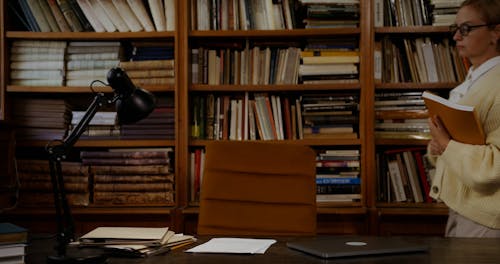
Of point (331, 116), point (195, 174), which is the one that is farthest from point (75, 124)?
point (331, 116)

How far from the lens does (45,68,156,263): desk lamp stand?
4.17 ft

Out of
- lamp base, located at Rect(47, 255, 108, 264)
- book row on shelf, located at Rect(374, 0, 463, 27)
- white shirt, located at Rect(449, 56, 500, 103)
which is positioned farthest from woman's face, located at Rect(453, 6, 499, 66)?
lamp base, located at Rect(47, 255, 108, 264)

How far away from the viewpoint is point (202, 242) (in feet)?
5.29

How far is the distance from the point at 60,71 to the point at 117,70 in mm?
1841

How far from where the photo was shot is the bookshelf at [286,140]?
2.89 m

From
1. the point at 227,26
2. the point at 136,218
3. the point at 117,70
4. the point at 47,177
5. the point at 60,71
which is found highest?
the point at 227,26

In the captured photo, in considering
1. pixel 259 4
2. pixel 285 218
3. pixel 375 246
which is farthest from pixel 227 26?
pixel 375 246

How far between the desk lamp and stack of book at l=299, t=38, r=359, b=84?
169cm

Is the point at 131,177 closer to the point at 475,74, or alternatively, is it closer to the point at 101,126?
the point at 101,126

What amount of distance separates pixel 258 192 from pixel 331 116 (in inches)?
43.5

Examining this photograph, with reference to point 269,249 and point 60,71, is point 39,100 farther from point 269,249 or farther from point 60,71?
point 269,249

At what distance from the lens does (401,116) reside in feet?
9.77

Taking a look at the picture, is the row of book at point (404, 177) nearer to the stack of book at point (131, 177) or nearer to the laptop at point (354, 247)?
the stack of book at point (131, 177)

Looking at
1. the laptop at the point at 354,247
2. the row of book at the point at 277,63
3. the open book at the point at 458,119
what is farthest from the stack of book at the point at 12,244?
the row of book at the point at 277,63
